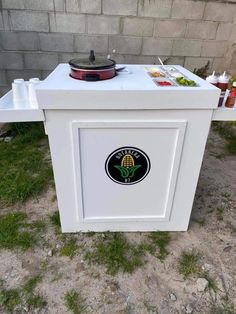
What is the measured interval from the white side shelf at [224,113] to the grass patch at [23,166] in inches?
53.6

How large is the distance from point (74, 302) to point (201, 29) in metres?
2.69

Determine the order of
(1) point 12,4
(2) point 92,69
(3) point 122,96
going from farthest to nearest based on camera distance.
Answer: (1) point 12,4
(2) point 92,69
(3) point 122,96

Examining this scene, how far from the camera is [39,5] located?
92.8 inches

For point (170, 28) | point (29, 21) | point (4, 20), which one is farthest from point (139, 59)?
point (4, 20)

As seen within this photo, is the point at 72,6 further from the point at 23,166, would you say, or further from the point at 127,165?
the point at 127,165

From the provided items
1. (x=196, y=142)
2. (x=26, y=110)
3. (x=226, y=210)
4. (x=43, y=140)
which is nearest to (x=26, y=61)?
(x=43, y=140)

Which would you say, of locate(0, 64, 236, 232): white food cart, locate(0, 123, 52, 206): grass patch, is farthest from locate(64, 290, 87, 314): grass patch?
locate(0, 123, 52, 206): grass patch

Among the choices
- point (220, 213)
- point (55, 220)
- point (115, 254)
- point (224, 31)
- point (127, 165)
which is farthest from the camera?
point (224, 31)

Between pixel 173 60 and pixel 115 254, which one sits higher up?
pixel 173 60

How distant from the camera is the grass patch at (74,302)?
119 cm

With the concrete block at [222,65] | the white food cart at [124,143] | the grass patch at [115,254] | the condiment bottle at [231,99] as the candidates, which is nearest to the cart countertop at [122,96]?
the white food cart at [124,143]

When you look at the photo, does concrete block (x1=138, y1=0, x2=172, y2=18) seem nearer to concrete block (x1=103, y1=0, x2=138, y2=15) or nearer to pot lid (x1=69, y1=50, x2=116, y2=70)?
concrete block (x1=103, y1=0, x2=138, y2=15)

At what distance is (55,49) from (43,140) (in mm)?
948

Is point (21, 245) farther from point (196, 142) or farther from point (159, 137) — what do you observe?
point (196, 142)
